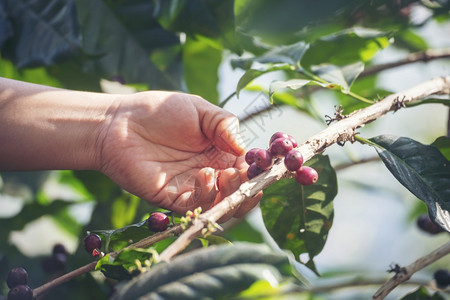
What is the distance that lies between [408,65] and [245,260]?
1421 millimetres

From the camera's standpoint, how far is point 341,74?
1.48m

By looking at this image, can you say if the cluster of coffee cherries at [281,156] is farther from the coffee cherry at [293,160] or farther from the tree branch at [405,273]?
the tree branch at [405,273]

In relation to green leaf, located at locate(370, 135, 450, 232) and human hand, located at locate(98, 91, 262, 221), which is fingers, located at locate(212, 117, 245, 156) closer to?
human hand, located at locate(98, 91, 262, 221)

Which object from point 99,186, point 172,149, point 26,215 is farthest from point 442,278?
point 26,215

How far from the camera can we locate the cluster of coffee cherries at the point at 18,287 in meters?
0.95

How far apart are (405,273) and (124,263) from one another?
65cm

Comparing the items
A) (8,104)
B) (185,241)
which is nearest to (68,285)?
(8,104)

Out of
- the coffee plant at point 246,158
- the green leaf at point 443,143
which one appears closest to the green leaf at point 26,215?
the coffee plant at point 246,158

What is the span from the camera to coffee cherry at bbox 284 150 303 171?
965 mm

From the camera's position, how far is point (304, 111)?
1902mm

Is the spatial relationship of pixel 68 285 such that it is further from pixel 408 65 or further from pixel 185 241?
pixel 408 65

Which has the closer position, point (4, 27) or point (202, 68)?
point (4, 27)

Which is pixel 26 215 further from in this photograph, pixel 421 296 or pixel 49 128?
pixel 421 296

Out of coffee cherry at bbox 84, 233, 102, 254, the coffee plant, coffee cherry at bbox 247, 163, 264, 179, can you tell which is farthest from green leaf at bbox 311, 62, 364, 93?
coffee cherry at bbox 84, 233, 102, 254
